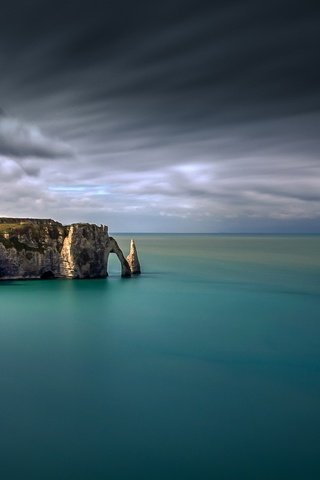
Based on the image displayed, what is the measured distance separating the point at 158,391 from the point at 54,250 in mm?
55932

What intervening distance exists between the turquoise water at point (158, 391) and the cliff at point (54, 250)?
2106 cm

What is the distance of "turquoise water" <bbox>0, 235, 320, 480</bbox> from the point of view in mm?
19000

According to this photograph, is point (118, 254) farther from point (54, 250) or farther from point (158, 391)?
point (158, 391)

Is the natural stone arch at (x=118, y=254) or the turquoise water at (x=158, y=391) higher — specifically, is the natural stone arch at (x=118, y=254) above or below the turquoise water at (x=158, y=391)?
above

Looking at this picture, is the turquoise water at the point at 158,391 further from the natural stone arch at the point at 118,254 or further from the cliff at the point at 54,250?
the natural stone arch at the point at 118,254

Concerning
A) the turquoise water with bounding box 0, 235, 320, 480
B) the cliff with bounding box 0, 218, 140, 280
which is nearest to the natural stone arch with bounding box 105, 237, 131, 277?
the cliff with bounding box 0, 218, 140, 280

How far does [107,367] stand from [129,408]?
25.2ft

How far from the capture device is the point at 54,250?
7875 cm

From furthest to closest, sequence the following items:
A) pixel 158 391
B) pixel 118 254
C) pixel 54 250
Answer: pixel 118 254
pixel 54 250
pixel 158 391

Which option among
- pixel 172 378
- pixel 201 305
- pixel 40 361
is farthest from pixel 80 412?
pixel 201 305

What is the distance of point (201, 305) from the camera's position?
57594 millimetres

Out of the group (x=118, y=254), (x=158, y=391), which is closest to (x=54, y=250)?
(x=118, y=254)

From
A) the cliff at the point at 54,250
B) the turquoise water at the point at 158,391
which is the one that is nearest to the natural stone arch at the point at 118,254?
the cliff at the point at 54,250

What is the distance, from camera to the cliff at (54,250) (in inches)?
3027
